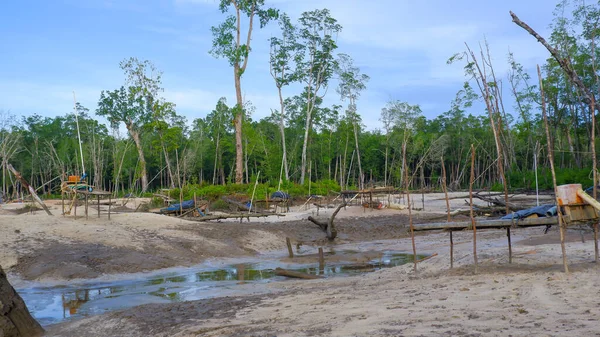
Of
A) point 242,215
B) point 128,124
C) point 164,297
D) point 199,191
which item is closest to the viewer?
point 164,297

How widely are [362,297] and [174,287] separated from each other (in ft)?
17.0

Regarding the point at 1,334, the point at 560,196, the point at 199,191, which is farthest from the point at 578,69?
the point at 1,334

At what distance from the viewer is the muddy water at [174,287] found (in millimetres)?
9844

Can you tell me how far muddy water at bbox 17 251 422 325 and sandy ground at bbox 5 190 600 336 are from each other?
77 centimetres

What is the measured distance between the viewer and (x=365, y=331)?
5.49 m

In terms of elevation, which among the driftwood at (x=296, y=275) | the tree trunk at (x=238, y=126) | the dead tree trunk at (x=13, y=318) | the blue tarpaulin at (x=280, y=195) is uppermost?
the tree trunk at (x=238, y=126)

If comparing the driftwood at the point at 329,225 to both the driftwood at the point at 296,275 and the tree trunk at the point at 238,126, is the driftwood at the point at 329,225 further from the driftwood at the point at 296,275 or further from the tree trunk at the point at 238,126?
the tree trunk at the point at 238,126

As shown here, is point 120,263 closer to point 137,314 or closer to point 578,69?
point 137,314

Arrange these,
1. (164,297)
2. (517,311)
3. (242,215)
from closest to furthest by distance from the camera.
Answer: (517,311) < (164,297) < (242,215)

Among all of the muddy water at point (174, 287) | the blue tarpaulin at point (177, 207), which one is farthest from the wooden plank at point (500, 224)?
the blue tarpaulin at point (177, 207)

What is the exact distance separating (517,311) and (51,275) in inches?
408

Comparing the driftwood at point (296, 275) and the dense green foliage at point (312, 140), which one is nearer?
the driftwood at point (296, 275)

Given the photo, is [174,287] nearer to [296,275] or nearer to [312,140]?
[296,275]

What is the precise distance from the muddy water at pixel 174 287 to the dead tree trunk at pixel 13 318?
0.82 meters
